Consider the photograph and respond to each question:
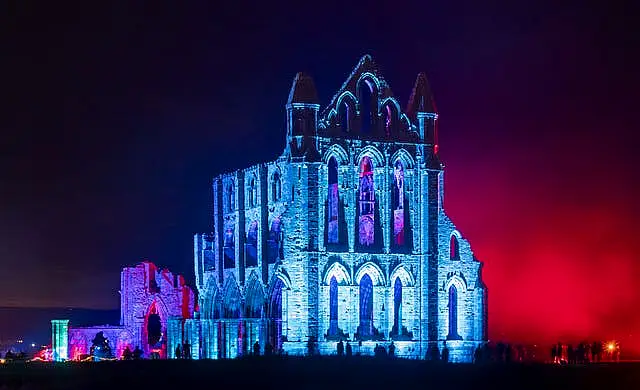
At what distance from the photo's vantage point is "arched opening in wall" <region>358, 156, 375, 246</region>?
88.1m

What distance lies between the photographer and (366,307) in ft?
286

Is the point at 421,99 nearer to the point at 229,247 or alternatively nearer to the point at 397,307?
the point at 397,307

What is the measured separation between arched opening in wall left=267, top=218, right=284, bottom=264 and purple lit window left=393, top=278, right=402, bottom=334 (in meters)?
6.80

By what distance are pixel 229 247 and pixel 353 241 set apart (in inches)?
432

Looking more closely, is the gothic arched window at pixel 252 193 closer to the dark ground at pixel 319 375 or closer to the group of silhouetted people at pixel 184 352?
the group of silhouetted people at pixel 184 352

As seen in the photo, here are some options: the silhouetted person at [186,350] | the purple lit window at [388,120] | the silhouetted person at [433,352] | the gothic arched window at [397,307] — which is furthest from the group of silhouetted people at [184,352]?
the purple lit window at [388,120]

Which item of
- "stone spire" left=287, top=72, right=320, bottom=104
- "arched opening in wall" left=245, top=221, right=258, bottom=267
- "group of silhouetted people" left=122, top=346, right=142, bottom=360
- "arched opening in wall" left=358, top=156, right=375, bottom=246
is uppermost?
"stone spire" left=287, top=72, right=320, bottom=104

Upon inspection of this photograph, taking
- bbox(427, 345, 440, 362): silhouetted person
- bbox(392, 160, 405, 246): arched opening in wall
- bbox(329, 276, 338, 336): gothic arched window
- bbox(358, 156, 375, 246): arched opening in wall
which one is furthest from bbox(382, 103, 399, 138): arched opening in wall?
bbox(427, 345, 440, 362): silhouetted person

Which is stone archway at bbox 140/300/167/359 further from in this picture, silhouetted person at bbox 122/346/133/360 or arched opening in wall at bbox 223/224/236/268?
arched opening in wall at bbox 223/224/236/268

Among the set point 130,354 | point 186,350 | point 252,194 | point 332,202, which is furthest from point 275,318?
point 130,354

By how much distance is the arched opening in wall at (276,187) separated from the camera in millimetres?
88562

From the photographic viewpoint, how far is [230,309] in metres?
93.3

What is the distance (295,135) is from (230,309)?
13542 millimetres

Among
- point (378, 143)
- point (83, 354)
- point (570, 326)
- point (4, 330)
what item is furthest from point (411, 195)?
point (4, 330)
